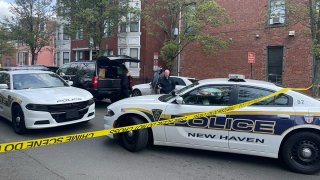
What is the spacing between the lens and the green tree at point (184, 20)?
16.6 m

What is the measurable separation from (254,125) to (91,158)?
2.93m

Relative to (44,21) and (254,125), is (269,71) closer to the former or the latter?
(254,125)

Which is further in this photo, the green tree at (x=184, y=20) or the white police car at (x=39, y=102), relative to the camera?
the green tree at (x=184, y=20)

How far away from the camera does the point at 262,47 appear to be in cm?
2011

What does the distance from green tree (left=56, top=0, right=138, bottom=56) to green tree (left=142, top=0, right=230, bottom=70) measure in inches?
90.9

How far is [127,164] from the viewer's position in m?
5.31

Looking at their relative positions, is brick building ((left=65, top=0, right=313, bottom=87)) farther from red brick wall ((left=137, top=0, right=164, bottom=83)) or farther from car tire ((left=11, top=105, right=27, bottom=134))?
car tire ((left=11, top=105, right=27, bottom=134))

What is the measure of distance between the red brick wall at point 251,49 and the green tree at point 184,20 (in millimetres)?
2751

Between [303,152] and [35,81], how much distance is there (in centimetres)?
666

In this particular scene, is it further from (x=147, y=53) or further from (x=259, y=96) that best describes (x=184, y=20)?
(x=259, y=96)

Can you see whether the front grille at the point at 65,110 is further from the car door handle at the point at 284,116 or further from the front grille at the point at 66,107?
the car door handle at the point at 284,116

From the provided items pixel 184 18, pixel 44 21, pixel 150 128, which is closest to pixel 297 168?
pixel 150 128

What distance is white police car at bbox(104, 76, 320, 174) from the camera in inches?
→ 200

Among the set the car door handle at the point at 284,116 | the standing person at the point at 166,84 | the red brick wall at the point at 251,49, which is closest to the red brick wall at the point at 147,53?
the red brick wall at the point at 251,49
